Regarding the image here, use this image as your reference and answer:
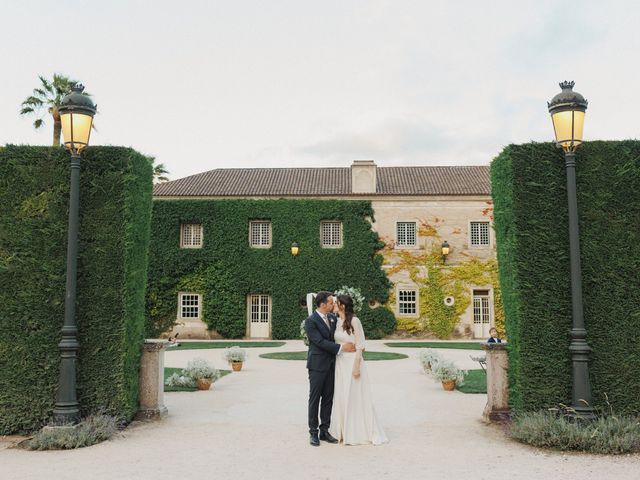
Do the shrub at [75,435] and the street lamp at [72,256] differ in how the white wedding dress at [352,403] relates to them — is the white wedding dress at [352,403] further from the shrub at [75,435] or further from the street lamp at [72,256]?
the street lamp at [72,256]

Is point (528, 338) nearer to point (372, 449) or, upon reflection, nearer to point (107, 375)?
point (372, 449)

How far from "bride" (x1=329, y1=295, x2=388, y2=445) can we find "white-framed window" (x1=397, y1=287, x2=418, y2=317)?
21290mm

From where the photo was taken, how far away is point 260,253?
1102 inches

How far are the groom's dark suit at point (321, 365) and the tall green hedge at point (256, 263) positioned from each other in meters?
20.8

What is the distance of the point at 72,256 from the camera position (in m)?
6.95

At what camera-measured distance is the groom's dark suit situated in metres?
6.61

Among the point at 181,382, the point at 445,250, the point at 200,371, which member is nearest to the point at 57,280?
the point at 200,371

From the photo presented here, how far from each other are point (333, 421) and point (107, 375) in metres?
3.09

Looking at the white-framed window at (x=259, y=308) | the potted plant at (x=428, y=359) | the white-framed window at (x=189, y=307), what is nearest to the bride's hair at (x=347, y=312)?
the potted plant at (x=428, y=359)

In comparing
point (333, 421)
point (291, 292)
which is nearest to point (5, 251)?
point (333, 421)

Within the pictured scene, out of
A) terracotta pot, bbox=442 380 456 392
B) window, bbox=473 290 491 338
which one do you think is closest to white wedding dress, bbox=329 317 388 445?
terracotta pot, bbox=442 380 456 392

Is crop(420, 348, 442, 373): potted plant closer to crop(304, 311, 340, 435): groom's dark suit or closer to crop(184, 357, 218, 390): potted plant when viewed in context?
crop(184, 357, 218, 390): potted plant

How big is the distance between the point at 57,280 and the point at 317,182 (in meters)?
24.1

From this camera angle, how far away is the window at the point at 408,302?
27703mm
